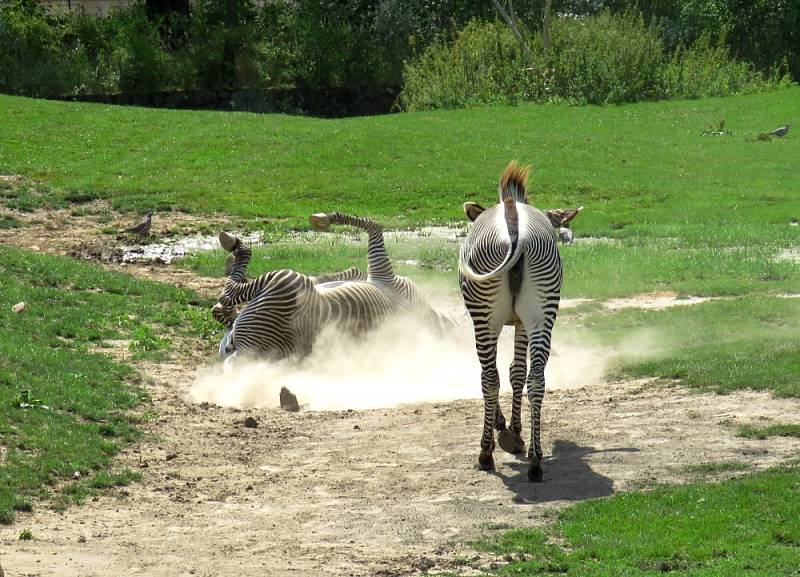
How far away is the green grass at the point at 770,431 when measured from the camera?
10828mm

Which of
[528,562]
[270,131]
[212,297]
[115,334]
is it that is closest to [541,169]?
[270,131]

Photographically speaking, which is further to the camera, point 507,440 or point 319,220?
point 319,220

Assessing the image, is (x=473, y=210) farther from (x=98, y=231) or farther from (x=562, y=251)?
(x=98, y=231)

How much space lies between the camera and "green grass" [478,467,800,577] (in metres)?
7.94

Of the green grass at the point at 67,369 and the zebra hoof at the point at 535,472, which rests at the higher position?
the zebra hoof at the point at 535,472

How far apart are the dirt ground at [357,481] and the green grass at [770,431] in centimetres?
11

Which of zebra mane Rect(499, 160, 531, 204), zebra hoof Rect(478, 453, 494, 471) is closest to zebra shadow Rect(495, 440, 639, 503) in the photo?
zebra hoof Rect(478, 453, 494, 471)

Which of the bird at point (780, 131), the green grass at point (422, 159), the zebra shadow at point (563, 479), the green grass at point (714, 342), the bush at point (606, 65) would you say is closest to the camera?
the zebra shadow at point (563, 479)

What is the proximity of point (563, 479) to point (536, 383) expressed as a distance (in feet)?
2.65

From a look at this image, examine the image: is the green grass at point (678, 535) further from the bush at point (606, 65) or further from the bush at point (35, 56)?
the bush at point (35, 56)

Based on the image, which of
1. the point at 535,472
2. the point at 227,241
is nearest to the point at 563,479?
the point at 535,472

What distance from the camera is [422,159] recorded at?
30.3 meters

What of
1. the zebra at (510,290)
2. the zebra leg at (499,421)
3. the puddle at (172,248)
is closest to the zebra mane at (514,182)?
the zebra at (510,290)

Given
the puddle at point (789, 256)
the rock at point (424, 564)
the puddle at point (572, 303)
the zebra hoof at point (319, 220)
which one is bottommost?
the puddle at point (572, 303)
